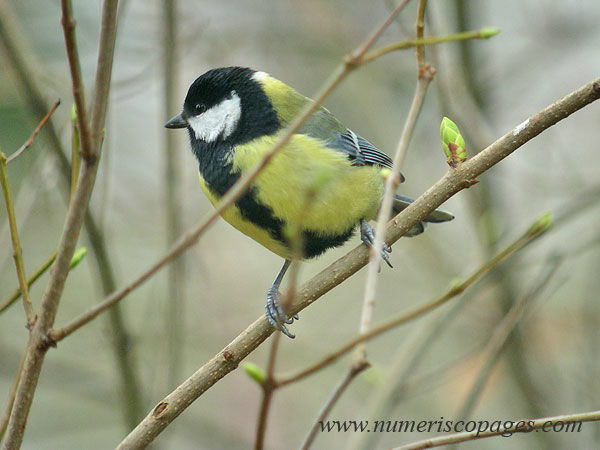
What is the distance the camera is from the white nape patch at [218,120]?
2.30 m

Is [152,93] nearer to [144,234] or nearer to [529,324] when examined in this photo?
[144,234]

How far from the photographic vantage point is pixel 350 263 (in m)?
1.74

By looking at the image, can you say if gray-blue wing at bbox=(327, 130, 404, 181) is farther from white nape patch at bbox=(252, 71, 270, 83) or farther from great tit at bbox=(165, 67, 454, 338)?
white nape patch at bbox=(252, 71, 270, 83)

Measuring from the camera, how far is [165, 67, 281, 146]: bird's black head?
7.48 feet

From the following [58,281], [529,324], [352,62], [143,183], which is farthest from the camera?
[143,183]

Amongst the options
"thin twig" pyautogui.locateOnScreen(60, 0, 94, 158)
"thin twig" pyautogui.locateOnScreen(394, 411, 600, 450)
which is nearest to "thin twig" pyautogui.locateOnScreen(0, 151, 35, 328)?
"thin twig" pyautogui.locateOnScreen(60, 0, 94, 158)

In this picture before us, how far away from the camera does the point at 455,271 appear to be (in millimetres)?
3303

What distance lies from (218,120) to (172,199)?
19.6 inches

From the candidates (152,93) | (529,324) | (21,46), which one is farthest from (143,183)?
(529,324)

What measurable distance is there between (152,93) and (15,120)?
151 centimetres

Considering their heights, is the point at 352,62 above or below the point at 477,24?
below

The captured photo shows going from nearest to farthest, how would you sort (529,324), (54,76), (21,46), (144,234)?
1. (21,46)
2. (54,76)
3. (529,324)
4. (144,234)

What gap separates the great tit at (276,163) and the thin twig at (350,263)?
278mm

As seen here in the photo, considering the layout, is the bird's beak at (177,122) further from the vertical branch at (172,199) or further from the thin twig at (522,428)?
the thin twig at (522,428)
